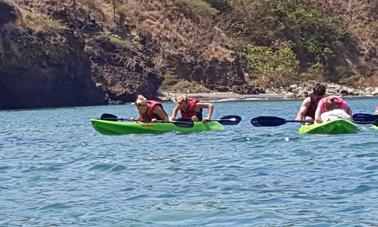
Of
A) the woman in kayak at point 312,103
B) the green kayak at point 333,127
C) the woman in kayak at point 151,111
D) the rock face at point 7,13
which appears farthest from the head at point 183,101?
the rock face at point 7,13

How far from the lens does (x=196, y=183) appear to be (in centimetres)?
1475

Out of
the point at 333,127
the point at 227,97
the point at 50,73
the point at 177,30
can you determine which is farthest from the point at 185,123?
the point at 177,30

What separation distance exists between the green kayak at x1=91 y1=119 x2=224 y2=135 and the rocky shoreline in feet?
174

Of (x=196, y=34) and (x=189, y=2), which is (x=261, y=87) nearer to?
(x=196, y=34)

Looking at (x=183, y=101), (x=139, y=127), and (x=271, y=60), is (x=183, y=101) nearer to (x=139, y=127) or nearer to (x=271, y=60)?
(x=139, y=127)

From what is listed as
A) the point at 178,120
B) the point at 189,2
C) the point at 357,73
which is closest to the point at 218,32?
the point at 189,2

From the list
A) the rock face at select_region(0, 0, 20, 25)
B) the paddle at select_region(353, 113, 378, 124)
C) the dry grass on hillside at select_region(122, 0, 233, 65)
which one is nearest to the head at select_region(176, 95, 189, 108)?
the paddle at select_region(353, 113, 378, 124)

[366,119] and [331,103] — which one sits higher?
[331,103]

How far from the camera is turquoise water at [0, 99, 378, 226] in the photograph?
11.7 m

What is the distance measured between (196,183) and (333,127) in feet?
33.0

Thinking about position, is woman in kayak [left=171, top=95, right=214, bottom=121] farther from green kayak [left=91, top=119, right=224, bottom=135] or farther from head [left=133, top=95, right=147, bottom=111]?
head [left=133, top=95, right=147, bottom=111]

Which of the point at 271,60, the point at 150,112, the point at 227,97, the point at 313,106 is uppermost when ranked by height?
the point at 271,60

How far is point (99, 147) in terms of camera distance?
936 inches

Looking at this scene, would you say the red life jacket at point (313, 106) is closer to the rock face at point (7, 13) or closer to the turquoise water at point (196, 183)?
the turquoise water at point (196, 183)
